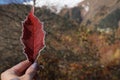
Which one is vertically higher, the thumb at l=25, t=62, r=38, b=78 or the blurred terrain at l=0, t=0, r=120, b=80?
the thumb at l=25, t=62, r=38, b=78

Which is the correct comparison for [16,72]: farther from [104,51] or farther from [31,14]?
[104,51]

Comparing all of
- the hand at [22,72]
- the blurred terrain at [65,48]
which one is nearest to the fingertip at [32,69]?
the hand at [22,72]

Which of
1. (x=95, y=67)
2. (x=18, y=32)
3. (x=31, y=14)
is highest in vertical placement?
(x=31, y=14)

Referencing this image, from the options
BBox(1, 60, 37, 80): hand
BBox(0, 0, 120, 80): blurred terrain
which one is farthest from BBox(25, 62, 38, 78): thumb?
BBox(0, 0, 120, 80): blurred terrain

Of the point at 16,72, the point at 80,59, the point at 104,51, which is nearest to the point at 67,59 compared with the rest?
the point at 80,59

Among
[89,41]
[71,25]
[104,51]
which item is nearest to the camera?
[104,51]

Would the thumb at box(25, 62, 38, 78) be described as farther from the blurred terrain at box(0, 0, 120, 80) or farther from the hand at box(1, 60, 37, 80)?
the blurred terrain at box(0, 0, 120, 80)

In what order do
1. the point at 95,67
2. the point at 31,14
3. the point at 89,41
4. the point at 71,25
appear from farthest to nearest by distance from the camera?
the point at 71,25
the point at 89,41
the point at 95,67
the point at 31,14

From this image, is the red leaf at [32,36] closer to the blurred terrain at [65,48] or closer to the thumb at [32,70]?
the thumb at [32,70]
